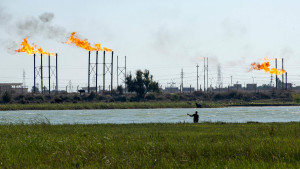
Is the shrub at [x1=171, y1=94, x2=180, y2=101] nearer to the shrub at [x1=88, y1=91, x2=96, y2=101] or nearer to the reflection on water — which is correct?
the shrub at [x1=88, y1=91, x2=96, y2=101]

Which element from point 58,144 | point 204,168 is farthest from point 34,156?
point 204,168

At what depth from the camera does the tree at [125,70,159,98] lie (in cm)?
13712

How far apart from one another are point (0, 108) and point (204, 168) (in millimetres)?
86440

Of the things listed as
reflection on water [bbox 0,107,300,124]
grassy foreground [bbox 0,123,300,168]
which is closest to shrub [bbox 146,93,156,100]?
reflection on water [bbox 0,107,300,124]

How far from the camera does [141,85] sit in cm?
13762

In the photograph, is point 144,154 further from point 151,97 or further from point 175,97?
point 175,97

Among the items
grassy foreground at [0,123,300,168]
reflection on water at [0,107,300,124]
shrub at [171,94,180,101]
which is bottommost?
reflection on water at [0,107,300,124]

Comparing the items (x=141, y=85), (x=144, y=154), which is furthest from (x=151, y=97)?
(x=144, y=154)

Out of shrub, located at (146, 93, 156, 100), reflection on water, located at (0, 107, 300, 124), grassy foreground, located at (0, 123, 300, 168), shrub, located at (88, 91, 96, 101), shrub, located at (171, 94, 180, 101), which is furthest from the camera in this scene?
shrub, located at (171, 94, 180, 101)

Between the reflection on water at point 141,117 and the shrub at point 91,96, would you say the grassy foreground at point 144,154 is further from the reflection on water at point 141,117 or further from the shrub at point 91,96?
the shrub at point 91,96

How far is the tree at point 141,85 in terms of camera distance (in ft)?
450

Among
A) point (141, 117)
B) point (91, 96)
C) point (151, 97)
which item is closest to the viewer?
point (141, 117)

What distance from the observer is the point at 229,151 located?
22.3 meters

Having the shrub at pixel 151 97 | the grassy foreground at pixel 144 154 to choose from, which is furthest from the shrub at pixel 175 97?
the grassy foreground at pixel 144 154
